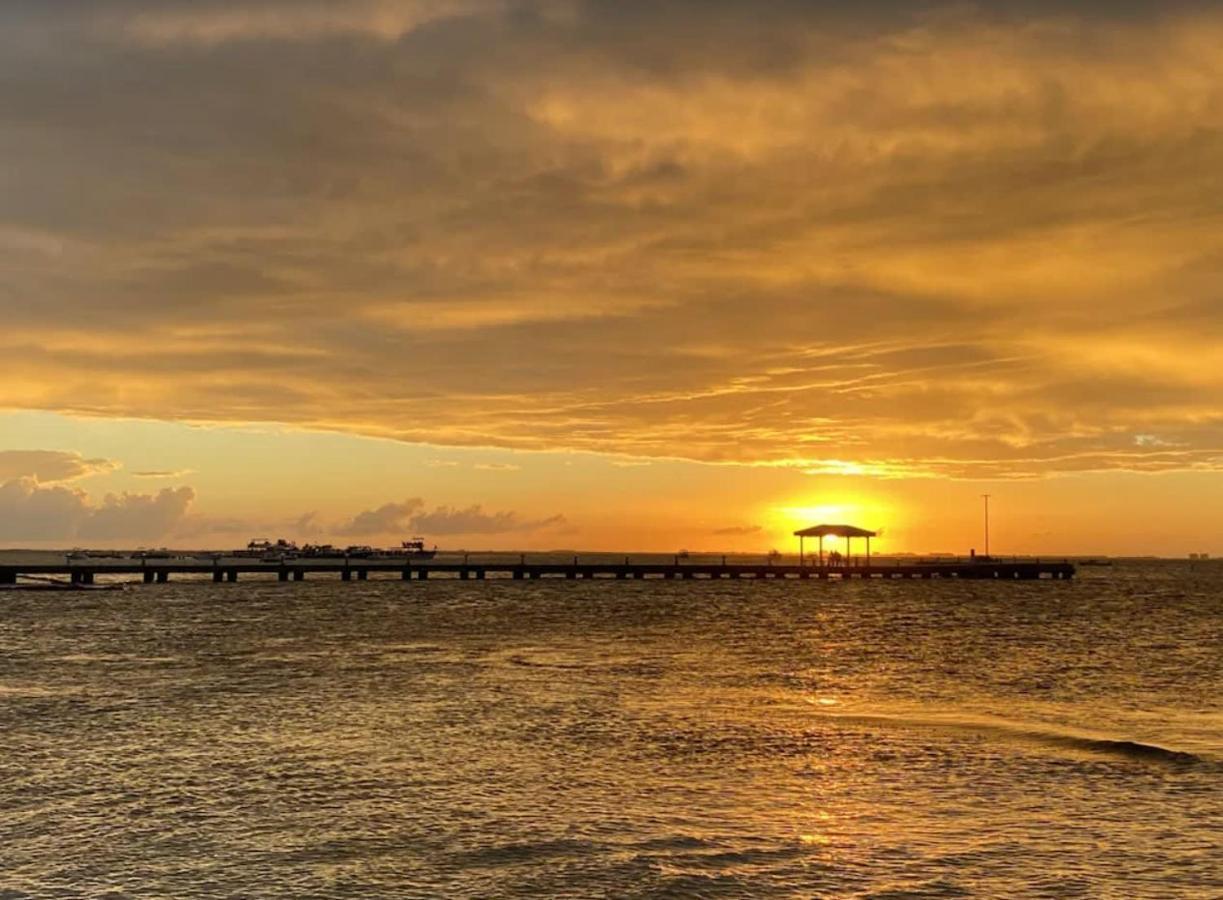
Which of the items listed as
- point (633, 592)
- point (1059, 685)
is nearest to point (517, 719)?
point (1059, 685)

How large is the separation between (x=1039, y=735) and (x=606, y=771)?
529 inches

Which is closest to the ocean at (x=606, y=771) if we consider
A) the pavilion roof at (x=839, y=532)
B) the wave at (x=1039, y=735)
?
the wave at (x=1039, y=735)

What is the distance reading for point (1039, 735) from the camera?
31.8m

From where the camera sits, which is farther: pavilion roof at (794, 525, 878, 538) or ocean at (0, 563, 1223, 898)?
pavilion roof at (794, 525, 878, 538)

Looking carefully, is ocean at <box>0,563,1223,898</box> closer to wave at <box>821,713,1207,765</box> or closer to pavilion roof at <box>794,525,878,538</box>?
wave at <box>821,713,1207,765</box>

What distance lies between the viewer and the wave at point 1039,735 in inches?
1125

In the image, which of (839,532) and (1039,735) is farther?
(839,532)

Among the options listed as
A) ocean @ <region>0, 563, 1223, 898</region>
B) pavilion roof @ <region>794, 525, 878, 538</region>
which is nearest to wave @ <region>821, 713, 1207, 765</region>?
ocean @ <region>0, 563, 1223, 898</region>

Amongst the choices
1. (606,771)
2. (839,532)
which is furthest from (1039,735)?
(839,532)

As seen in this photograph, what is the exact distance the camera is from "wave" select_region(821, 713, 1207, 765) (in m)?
28.6

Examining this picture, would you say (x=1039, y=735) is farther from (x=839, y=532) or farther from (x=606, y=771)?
(x=839, y=532)

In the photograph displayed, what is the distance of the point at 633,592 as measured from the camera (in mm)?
137500

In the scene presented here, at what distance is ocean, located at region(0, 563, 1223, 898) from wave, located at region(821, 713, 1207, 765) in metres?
0.15

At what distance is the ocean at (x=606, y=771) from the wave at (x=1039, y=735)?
0.50 ft
